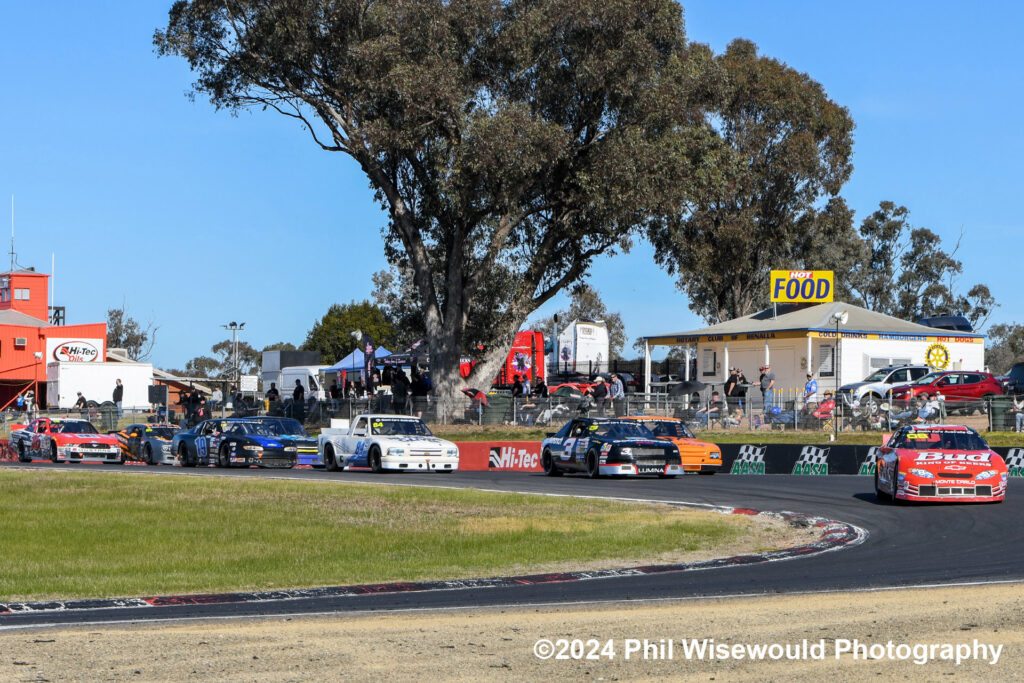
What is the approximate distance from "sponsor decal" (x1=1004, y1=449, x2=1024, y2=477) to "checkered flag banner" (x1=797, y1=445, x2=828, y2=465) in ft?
12.4

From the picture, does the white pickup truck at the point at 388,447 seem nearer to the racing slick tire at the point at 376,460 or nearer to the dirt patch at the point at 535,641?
the racing slick tire at the point at 376,460

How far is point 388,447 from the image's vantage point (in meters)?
28.4

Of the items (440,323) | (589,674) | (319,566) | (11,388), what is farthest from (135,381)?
(589,674)

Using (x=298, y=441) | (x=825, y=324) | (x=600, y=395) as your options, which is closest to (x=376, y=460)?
(x=298, y=441)

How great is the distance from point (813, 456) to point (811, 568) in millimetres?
15982

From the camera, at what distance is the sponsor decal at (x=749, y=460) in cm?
2930

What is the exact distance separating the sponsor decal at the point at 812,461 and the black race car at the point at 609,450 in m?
3.29

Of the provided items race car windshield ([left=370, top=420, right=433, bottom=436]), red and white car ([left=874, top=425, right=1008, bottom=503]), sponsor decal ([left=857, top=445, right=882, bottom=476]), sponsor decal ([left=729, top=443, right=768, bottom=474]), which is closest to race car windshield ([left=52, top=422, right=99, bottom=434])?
race car windshield ([left=370, top=420, right=433, bottom=436])

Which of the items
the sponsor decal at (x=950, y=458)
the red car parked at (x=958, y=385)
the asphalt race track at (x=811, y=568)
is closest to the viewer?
the asphalt race track at (x=811, y=568)

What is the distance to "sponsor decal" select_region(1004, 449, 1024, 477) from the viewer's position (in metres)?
26.2

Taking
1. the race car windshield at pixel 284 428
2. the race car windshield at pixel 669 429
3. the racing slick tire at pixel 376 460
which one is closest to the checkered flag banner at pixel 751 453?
the race car windshield at pixel 669 429

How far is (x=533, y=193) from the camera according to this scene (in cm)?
4031

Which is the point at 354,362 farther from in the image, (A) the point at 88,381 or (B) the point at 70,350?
(B) the point at 70,350

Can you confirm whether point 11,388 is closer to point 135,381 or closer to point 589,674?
point 135,381
